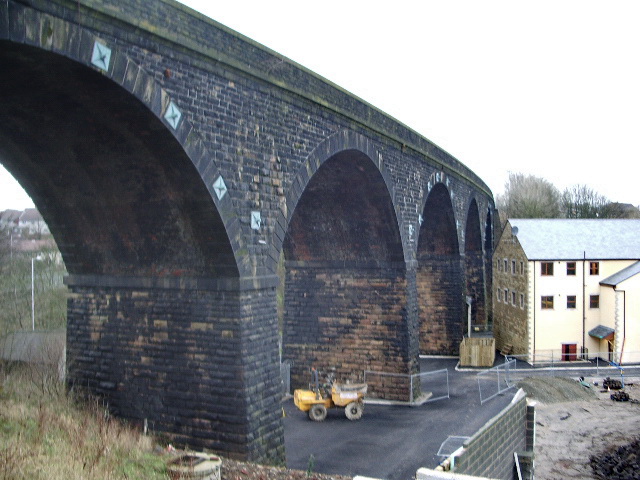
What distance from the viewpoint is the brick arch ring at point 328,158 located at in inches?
445

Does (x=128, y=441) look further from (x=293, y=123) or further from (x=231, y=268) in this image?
(x=293, y=123)

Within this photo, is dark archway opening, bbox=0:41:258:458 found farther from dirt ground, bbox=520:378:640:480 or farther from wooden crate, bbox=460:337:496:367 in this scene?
wooden crate, bbox=460:337:496:367

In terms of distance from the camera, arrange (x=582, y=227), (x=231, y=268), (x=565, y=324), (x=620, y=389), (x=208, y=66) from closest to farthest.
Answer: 1. (x=208, y=66)
2. (x=231, y=268)
3. (x=620, y=389)
4. (x=565, y=324)
5. (x=582, y=227)

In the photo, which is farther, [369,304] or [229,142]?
[369,304]

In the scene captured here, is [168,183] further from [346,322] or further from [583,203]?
[583,203]

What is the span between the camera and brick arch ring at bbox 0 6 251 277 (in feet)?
21.9

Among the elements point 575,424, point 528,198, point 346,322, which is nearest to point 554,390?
point 575,424

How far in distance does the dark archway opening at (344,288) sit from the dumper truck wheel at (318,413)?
2.23 metres

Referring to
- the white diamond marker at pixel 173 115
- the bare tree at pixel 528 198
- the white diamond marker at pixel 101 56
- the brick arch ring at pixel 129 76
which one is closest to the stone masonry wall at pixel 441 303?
the brick arch ring at pixel 129 76

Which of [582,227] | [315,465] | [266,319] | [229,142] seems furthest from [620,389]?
[229,142]

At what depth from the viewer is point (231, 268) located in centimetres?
1000

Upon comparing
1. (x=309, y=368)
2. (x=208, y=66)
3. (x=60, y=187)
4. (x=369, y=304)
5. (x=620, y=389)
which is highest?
(x=208, y=66)

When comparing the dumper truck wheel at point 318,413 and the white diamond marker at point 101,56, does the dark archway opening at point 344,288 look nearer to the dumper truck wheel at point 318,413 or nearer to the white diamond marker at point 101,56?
the dumper truck wheel at point 318,413

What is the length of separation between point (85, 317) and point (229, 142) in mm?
4113
